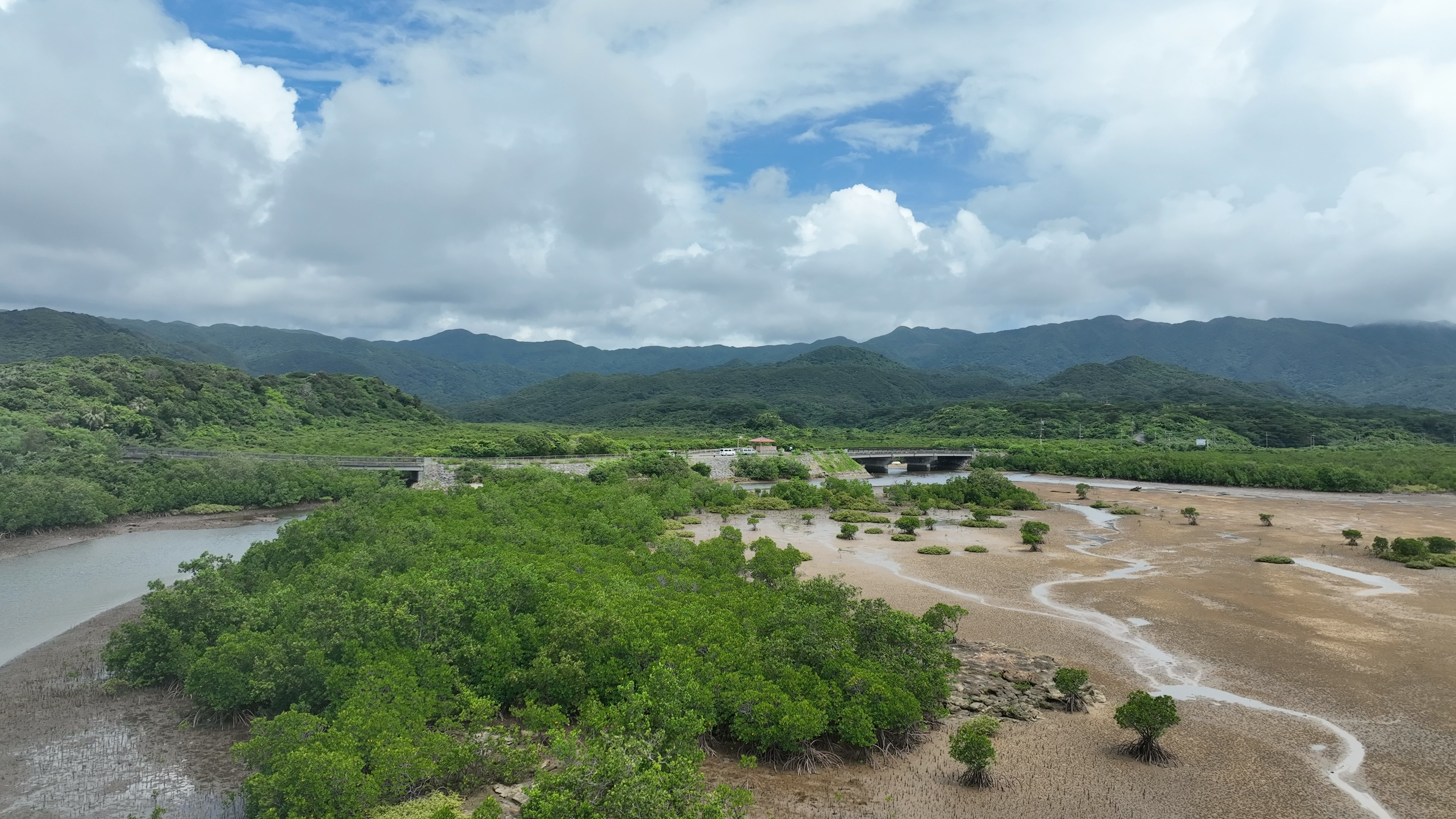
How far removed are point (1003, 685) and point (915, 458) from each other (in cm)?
10268

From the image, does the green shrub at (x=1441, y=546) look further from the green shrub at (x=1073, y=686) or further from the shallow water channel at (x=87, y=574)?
the shallow water channel at (x=87, y=574)

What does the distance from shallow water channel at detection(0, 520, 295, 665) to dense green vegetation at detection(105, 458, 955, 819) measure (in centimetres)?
1010

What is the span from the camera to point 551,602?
22531 mm

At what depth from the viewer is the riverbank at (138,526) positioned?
4747 centimetres

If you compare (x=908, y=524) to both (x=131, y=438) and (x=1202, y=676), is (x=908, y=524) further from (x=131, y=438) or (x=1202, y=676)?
(x=131, y=438)

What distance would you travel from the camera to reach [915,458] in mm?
123375

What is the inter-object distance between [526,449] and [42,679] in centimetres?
7070

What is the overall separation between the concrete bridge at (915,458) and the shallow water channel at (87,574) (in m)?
84.1

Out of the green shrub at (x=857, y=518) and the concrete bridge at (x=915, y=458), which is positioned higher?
the concrete bridge at (x=915, y=458)

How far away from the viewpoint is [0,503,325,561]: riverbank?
4747 centimetres

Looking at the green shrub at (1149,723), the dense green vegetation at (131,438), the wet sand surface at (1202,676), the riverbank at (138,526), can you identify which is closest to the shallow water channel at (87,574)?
the riverbank at (138,526)

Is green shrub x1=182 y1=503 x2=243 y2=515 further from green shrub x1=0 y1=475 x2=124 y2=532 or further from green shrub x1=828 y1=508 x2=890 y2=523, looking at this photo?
green shrub x1=828 y1=508 x2=890 y2=523

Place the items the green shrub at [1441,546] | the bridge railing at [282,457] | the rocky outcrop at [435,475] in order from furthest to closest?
the rocky outcrop at [435,475], the bridge railing at [282,457], the green shrub at [1441,546]

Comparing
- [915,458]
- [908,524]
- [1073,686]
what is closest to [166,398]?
[908,524]
